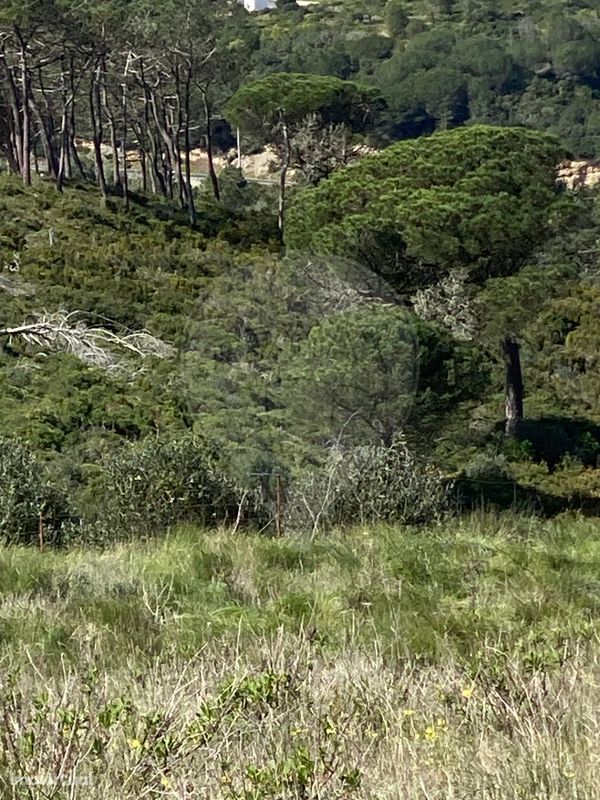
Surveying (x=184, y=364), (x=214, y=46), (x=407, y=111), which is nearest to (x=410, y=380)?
(x=184, y=364)

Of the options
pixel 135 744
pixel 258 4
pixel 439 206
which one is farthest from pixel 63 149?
pixel 258 4

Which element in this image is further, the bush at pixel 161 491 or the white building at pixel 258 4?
the white building at pixel 258 4

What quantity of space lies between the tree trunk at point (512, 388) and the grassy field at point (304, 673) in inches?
547

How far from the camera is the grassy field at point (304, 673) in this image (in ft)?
6.95

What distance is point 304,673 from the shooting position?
112 inches

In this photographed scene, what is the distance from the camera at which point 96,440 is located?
1448 cm

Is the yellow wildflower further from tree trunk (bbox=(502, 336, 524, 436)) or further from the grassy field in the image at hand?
tree trunk (bbox=(502, 336, 524, 436))

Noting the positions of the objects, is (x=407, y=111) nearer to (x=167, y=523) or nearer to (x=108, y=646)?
(x=167, y=523)

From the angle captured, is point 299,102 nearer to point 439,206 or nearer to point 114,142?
point 114,142

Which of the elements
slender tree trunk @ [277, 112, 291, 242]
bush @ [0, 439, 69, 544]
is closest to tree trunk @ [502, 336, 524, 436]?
bush @ [0, 439, 69, 544]

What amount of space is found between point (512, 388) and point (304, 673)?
16.6 metres

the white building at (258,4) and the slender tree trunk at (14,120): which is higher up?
the white building at (258,4)

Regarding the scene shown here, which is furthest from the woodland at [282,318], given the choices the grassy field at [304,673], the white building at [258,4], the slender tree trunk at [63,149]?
the white building at [258,4]

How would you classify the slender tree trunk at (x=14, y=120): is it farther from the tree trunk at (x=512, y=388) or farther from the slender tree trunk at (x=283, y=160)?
the tree trunk at (x=512, y=388)
